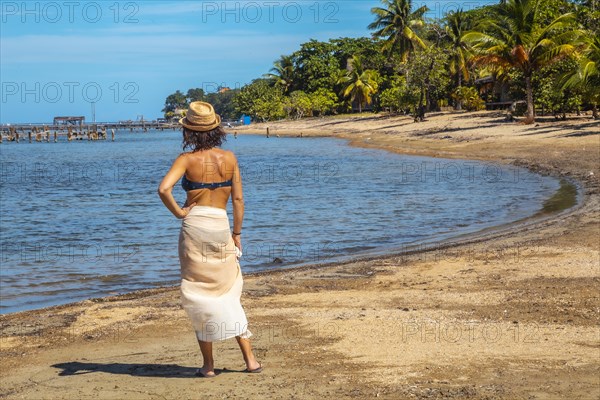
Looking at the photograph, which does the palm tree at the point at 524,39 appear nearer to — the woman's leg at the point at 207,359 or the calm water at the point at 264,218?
the calm water at the point at 264,218

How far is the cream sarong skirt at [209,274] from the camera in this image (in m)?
5.79

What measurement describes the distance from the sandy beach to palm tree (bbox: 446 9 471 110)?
49028 mm

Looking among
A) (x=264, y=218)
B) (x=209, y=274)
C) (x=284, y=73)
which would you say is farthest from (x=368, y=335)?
(x=284, y=73)

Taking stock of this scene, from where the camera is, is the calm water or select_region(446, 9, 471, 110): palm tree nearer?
the calm water

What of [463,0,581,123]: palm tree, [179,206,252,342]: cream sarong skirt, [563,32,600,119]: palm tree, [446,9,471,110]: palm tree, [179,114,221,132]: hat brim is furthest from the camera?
[446,9,471,110]: palm tree

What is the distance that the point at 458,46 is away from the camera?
6222 cm

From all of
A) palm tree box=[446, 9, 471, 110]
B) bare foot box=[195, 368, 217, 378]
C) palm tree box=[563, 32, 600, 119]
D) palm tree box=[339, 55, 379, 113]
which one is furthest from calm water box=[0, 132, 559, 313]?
palm tree box=[339, 55, 379, 113]

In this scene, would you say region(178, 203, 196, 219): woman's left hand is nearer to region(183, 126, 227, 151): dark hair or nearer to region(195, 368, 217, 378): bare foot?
region(183, 126, 227, 151): dark hair

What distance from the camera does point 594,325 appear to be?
7.27m

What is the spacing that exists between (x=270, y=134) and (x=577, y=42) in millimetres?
54301

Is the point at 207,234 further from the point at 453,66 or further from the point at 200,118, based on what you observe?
the point at 453,66

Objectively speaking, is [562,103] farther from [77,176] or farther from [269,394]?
[269,394]

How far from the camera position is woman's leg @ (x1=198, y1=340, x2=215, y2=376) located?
5988 millimetres

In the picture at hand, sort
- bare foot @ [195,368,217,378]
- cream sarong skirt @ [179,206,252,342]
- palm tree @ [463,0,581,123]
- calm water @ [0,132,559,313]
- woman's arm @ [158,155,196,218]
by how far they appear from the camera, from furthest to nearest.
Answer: palm tree @ [463,0,581,123]
calm water @ [0,132,559,313]
bare foot @ [195,368,217,378]
cream sarong skirt @ [179,206,252,342]
woman's arm @ [158,155,196,218]
